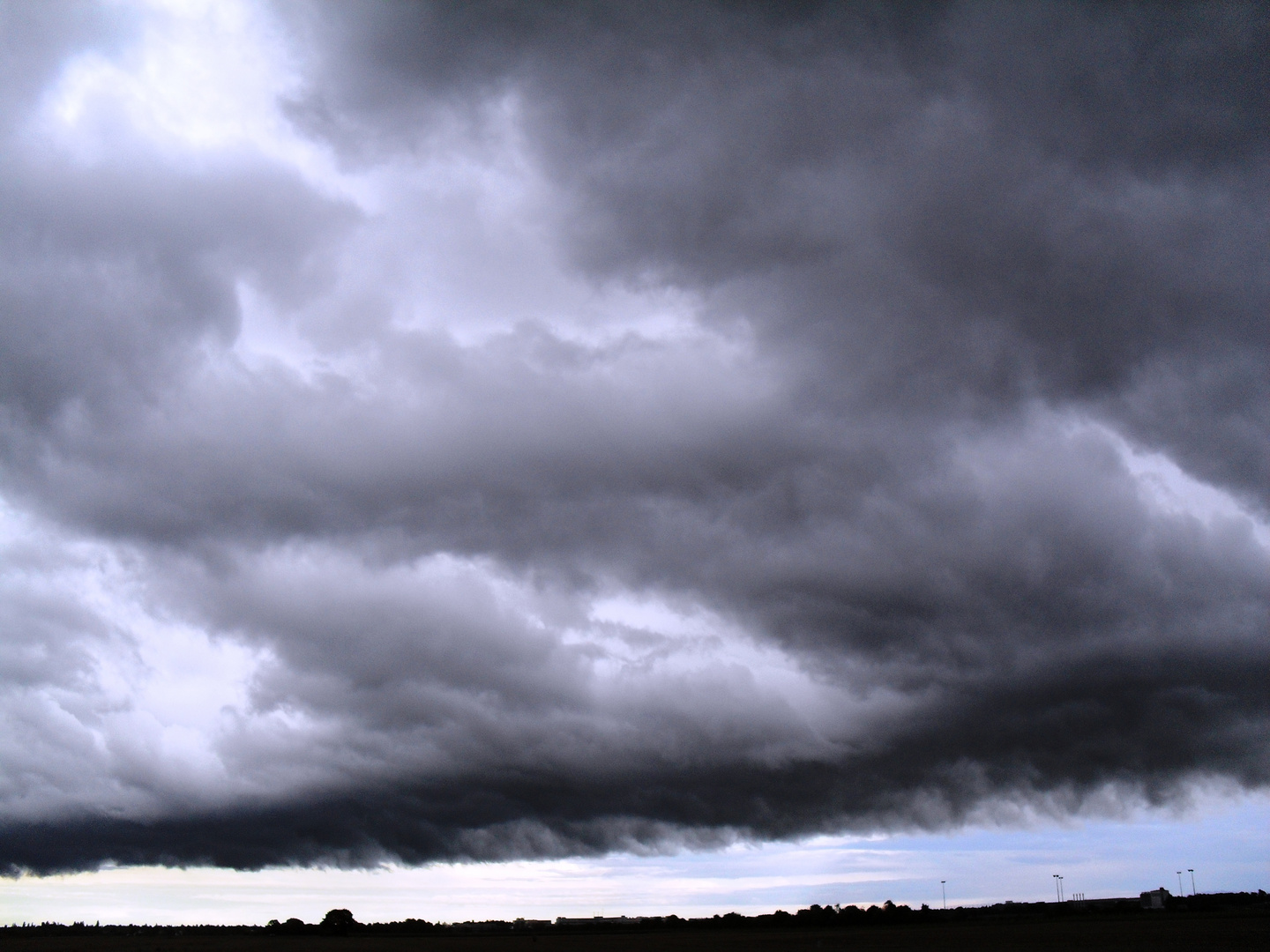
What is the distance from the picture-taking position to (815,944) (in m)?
194

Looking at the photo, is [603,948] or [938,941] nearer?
[938,941]

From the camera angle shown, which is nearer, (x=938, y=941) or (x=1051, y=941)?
(x=1051, y=941)

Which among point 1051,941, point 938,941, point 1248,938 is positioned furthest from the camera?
point 938,941

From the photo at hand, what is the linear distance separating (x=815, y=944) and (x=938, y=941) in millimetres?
23593

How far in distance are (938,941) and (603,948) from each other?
62763mm

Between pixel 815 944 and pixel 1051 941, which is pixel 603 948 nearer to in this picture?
pixel 815 944

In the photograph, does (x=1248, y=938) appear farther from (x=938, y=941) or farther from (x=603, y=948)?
(x=603, y=948)

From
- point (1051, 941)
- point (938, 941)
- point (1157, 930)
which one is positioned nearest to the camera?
point (1051, 941)

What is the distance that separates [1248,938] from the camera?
495 feet

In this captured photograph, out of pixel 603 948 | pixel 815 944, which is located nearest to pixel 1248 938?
pixel 815 944

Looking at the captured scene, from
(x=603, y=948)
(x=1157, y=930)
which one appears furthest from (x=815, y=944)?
(x=1157, y=930)

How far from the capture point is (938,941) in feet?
601

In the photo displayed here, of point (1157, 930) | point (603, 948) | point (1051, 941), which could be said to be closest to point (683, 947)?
point (603, 948)

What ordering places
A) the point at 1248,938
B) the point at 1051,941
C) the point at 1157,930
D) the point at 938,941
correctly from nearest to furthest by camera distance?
the point at 1248,938, the point at 1051,941, the point at 938,941, the point at 1157,930
